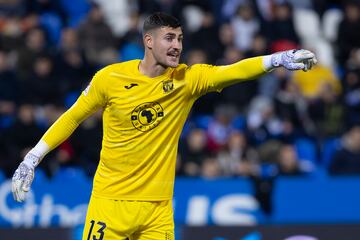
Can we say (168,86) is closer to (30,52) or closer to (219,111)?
(219,111)

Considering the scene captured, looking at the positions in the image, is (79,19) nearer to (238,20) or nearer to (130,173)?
(238,20)

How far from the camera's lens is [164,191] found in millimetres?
6809

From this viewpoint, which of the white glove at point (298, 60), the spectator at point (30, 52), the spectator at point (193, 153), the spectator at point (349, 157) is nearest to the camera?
the white glove at point (298, 60)

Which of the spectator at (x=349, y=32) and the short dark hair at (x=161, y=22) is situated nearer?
the short dark hair at (x=161, y=22)

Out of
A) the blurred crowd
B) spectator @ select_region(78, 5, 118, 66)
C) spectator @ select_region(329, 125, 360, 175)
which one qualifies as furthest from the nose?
spectator @ select_region(78, 5, 118, 66)

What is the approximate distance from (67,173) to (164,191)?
6.60 m

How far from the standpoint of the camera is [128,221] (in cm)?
671

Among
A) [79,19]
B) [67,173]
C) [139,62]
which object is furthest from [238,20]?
A: [139,62]

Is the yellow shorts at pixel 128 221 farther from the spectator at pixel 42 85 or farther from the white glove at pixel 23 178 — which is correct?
the spectator at pixel 42 85

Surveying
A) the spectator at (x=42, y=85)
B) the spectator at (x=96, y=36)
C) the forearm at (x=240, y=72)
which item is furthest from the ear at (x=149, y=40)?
the spectator at (x=96, y=36)

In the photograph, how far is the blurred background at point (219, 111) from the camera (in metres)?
12.3

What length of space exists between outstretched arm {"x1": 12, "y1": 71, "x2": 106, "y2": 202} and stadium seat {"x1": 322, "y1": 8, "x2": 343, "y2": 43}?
10304 mm

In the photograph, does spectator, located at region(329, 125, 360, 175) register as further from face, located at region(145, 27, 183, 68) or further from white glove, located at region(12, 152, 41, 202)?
white glove, located at region(12, 152, 41, 202)

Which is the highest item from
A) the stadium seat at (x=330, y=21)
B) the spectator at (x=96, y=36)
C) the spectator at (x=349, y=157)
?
the stadium seat at (x=330, y=21)
